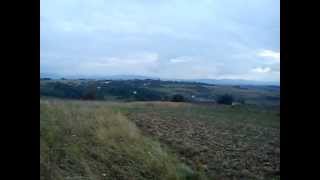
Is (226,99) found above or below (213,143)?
above

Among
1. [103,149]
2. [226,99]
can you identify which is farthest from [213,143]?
[103,149]

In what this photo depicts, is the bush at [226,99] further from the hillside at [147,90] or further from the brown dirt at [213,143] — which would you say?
the brown dirt at [213,143]

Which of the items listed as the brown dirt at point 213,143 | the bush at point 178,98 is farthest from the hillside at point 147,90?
the brown dirt at point 213,143

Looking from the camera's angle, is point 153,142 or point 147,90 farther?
point 153,142

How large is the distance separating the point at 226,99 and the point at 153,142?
1.46ft

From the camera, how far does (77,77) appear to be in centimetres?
168

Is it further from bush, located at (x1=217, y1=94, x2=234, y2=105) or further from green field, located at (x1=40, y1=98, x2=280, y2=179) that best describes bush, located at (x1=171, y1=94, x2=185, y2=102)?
bush, located at (x1=217, y1=94, x2=234, y2=105)

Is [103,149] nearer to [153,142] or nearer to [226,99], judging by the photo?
→ [153,142]

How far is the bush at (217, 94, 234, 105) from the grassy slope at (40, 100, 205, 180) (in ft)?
1.22

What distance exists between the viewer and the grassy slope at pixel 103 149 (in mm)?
1783

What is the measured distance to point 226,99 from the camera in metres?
1.72

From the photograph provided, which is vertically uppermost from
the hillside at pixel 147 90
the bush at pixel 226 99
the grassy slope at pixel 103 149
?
the hillside at pixel 147 90

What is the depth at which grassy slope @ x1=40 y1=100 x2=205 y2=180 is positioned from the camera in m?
1.78
